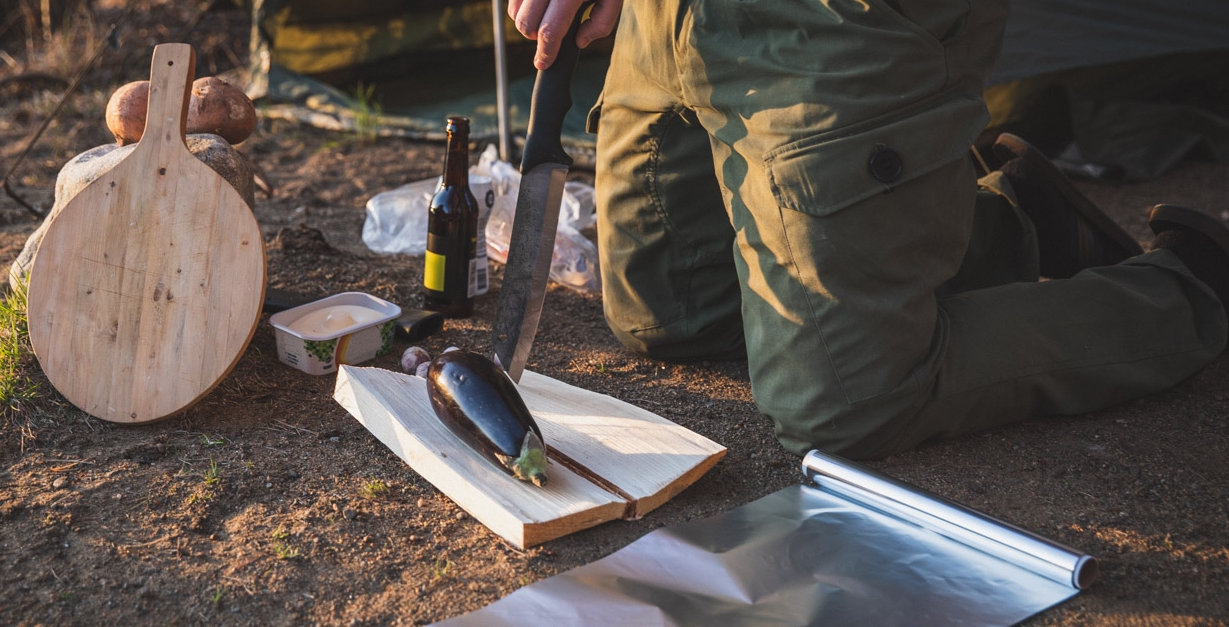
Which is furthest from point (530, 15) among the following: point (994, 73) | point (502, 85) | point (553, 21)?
point (994, 73)

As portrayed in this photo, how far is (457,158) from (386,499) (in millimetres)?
1160

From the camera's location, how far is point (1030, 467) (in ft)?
6.75

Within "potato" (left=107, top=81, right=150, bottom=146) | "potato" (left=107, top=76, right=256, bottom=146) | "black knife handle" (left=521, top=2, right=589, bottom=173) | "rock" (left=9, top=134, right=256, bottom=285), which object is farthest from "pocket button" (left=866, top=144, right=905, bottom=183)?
"potato" (left=107, top=81, right=150, bottom=146)

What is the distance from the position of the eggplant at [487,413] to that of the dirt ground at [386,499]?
139mm

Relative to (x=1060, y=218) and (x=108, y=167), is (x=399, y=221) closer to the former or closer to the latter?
(x=108, y=167)

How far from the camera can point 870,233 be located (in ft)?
6.24

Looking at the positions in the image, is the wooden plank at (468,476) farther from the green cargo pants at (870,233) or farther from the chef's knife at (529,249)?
the green cargo pants at (870,233)

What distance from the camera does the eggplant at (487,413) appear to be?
5.94ft

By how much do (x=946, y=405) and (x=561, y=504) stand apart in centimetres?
86

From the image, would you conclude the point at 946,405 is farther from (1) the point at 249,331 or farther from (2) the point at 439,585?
(1) the point at 249,331

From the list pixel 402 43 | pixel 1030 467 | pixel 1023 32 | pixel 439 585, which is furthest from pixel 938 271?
pixel 402 43

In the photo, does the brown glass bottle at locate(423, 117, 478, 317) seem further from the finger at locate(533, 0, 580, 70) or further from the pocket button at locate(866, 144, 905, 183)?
the pocket button at locate(866, 144, 905, 183)

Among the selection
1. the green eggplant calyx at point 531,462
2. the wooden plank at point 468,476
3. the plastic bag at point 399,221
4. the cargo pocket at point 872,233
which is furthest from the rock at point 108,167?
the cargo pocket at point 872,233

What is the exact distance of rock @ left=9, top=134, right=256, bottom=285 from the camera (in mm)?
2510
